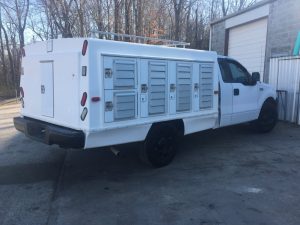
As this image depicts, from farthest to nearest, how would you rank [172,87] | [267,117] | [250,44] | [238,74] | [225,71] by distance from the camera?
[250,44] < [267,117] < [238,74] < [225,71] < [172,87]

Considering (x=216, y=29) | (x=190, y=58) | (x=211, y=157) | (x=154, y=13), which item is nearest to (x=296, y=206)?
(x=211, y=157)

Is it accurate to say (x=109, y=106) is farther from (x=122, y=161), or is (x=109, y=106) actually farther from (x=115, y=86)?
(x=122, y=161)

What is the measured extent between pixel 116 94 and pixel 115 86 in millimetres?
117

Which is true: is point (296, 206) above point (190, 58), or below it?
below

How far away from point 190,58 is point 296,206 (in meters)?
2.96

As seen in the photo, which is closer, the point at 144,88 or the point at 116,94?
the point at 116,94

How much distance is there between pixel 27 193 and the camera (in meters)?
4.47

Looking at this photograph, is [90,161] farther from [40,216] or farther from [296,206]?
[296,206]

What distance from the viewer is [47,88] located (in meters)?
4.97

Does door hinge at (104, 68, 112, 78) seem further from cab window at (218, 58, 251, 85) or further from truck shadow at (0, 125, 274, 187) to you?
cab window at (218, 58, 251, 85)

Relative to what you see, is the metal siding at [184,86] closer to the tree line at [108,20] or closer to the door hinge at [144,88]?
the door hinge at [144,88]

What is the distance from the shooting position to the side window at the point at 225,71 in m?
6.80

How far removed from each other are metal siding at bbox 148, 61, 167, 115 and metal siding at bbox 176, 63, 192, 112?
0.34 meters

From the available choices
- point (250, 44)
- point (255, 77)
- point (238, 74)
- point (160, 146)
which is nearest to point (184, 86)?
point (160, 146)
